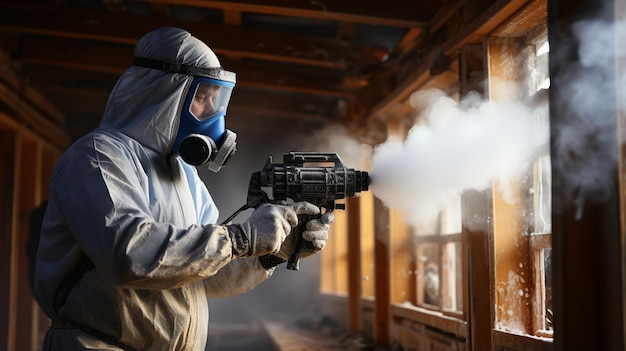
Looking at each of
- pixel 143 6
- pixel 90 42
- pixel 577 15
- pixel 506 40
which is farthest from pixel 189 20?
pixel 577 15

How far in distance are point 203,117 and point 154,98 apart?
7.8 inches

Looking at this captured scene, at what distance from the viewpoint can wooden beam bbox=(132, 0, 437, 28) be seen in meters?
4.45

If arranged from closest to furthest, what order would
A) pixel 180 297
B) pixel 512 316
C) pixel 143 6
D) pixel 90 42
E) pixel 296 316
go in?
pixel 180 297, pixel 512 316, pixel 143 6, pixel 90 42, pixel 296 316

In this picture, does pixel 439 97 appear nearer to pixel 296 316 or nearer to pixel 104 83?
pixel 104 83

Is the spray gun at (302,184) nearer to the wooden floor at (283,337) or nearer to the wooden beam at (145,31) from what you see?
the wooden beam at (145,31)

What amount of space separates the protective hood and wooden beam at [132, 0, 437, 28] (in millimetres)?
1787

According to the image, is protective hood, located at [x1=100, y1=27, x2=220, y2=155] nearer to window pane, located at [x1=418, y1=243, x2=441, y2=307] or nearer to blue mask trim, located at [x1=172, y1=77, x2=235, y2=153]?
blue mask trim, located at [x1=172, y1=77, x2=235, y2=153]

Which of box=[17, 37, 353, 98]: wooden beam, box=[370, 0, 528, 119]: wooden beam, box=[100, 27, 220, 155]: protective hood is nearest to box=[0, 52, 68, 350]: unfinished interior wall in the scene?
box=[17, 37, 353, 98]: wooden beam

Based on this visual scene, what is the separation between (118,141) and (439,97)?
269cm

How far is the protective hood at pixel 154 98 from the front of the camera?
264 cm

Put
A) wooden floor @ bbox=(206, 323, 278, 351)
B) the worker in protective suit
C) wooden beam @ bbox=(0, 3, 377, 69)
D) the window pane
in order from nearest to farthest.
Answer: the worker in protective suit < wooden beam @ bbox=(0, 3, 377, 69) < the window pane < wooden floor @ bbox=(206, 323, 278, 351)

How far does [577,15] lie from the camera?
2389 mm

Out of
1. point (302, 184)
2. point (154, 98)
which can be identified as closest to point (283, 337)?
point (302, 184)

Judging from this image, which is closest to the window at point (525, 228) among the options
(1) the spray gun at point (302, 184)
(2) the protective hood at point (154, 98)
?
(1) the spray gun at point (302, 184)
